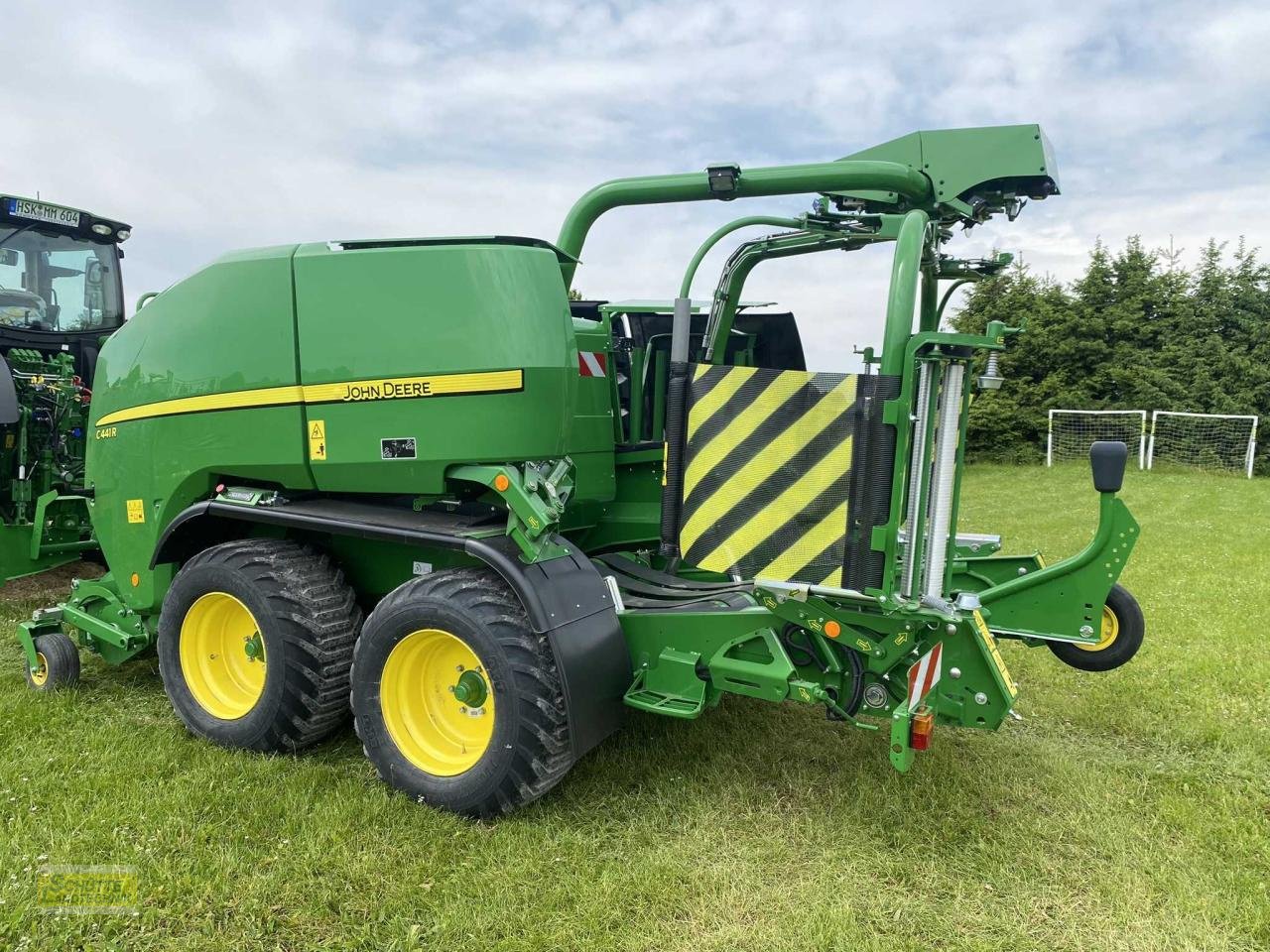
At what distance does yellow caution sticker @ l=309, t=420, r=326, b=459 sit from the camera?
369 centimetres

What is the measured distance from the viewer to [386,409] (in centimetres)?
354

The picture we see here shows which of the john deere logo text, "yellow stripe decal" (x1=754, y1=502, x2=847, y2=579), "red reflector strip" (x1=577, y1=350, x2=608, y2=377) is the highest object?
"red reflector strip" (x1=577, y1=350, x2=608, y2=377)

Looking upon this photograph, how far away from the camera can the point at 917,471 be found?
2.93m

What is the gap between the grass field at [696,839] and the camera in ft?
8.95

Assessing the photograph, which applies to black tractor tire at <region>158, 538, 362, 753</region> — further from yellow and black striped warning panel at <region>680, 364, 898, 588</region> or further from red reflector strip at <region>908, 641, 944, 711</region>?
red reflector strip at <region>908, 641, 944, 711</region>

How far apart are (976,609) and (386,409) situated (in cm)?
233

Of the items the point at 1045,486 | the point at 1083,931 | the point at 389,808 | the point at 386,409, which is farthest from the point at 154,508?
the point at 1045,486

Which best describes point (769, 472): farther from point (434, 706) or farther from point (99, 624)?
point (99, 624)

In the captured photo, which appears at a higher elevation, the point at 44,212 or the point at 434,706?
the point at 44,212

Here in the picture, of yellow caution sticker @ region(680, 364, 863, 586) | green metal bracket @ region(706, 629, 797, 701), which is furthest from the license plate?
green metal bracket @ region(706, 629, 797, 701)

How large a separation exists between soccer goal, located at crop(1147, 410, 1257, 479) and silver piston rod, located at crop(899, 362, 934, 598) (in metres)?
17.9

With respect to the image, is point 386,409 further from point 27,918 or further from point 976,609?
point 976,609

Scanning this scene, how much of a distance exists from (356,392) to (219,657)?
1535mm

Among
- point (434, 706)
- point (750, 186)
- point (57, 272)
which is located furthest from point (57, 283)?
point (750, 186)
